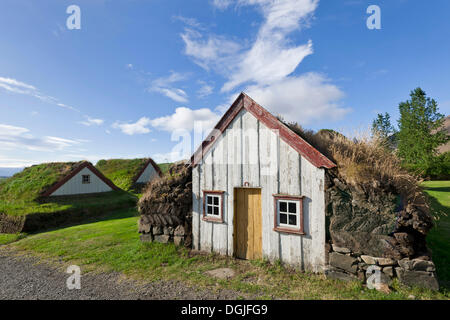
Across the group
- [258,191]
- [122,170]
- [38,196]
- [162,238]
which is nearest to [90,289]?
[162,238]

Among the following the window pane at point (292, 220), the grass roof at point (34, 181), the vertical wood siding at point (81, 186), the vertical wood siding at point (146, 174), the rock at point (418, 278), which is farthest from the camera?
the vertical wood siding at point (146, 174)

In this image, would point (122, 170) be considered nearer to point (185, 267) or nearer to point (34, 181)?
point (34, 181)

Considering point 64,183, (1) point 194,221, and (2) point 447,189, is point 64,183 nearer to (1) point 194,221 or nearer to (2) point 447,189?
(1) point 194,221

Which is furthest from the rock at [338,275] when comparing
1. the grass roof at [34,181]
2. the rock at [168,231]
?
the grass roof at [34,181]

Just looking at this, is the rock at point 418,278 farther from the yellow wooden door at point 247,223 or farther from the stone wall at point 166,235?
the stone wall at point 166,235

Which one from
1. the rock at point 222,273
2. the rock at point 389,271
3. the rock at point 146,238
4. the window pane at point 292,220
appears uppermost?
the window pane at point 292,220

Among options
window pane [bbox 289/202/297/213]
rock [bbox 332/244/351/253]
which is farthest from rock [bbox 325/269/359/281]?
window pane [bbox 289/202/297/213]

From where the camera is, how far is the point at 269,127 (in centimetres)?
664

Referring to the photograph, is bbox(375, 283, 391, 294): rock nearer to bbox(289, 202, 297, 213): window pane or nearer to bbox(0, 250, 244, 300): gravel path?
bbox(289, 202, 297, 213): window pane

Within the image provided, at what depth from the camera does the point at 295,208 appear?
6.12 meters

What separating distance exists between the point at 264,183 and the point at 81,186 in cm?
1904

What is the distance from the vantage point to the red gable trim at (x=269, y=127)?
19.0 ft

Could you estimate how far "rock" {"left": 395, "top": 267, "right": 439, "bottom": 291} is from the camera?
455 centimetres

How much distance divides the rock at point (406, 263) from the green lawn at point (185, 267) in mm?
456
